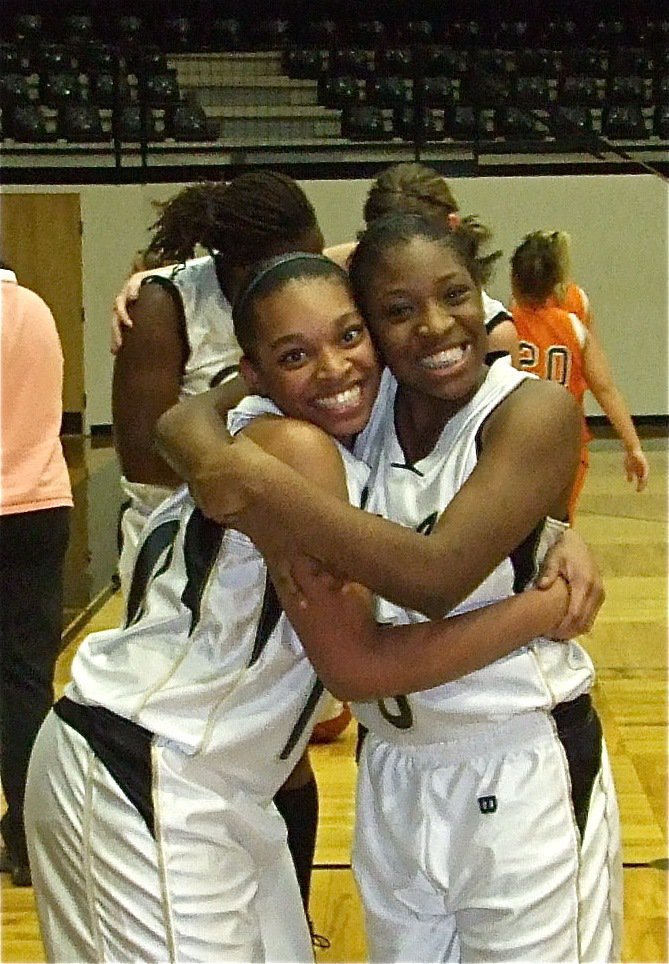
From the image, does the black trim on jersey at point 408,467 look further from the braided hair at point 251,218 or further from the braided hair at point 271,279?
the braided hair at point 251,218

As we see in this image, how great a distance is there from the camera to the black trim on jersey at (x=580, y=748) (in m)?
1.84

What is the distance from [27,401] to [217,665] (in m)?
1.63

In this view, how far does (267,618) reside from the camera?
1.78m

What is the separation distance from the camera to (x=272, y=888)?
1.94 metres

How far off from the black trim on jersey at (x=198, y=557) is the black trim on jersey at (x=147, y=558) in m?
0.07

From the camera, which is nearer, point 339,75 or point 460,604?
point 460,604

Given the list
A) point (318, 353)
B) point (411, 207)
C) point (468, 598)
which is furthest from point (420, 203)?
point (468, 598)

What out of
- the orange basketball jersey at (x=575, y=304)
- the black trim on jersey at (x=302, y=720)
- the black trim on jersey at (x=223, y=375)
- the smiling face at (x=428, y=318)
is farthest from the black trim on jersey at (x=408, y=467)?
the orange basketball jersey at (x=575, y=304)

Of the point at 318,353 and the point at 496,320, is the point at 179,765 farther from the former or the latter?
the point at 496,320

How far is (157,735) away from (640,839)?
2186 millimetres

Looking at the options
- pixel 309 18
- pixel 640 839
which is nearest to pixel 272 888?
pixel 640 839

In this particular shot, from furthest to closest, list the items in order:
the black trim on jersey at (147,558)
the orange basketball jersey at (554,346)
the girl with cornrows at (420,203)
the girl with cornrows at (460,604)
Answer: the orange basketball jersey at (554,346) → the girl with cornrows at (420,203) → the black trim on jersey at (147,558) → the girl with cornrows at (460,604)

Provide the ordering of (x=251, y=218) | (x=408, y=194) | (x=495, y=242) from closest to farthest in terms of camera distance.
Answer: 1. (x=251, y=218)
2. (x=408, y=194)
3. (x=495, y=242)

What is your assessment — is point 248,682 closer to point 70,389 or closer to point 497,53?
point 70,389
